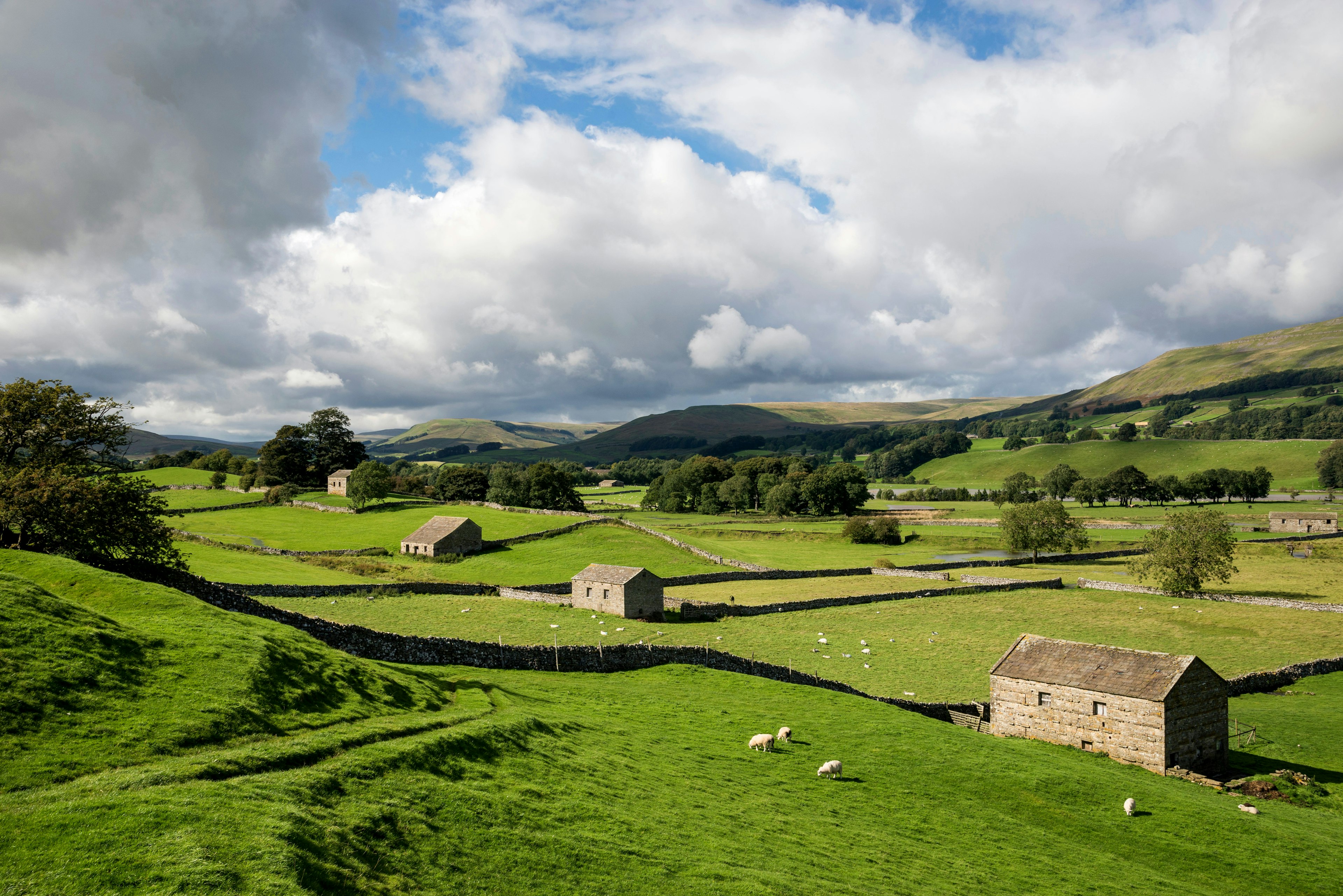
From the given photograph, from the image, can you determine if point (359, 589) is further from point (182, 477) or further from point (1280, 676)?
point (182, 477)

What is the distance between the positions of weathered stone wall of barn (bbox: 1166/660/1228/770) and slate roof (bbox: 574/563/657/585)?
95.5 feet

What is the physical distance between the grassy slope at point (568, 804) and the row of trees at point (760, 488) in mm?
101564

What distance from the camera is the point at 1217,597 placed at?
185 ft

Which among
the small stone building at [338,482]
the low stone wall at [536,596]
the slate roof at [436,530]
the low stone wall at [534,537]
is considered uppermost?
the small stone building at [338,482]

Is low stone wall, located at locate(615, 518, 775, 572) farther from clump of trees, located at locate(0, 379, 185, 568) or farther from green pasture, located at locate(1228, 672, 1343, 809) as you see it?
clump of trees, located at locate(0, 379, 185, 568)

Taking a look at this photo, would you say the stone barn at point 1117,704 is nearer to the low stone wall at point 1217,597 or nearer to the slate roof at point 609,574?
the slate roof at point 609,574

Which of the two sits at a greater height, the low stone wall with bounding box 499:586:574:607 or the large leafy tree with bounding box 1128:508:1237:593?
the large leafy tree with bounding box 1128:508:1237:593

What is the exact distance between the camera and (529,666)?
2927 centimetres

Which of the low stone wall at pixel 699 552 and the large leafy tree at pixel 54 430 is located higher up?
the large leafy tree at pixel 54 430

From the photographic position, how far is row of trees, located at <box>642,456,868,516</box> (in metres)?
128

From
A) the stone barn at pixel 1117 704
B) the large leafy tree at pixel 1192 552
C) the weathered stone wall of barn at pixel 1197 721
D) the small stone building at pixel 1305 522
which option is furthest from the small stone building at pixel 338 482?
the small stone building at pixel 1305 522

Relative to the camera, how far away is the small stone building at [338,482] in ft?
351

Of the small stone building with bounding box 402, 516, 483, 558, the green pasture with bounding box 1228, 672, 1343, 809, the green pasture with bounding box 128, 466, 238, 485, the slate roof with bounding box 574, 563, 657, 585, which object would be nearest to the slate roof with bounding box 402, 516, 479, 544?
the small stone building with bounding box 402, 516, 483, 558

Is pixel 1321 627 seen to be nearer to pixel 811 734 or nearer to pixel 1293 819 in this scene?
pixel 1293 819
